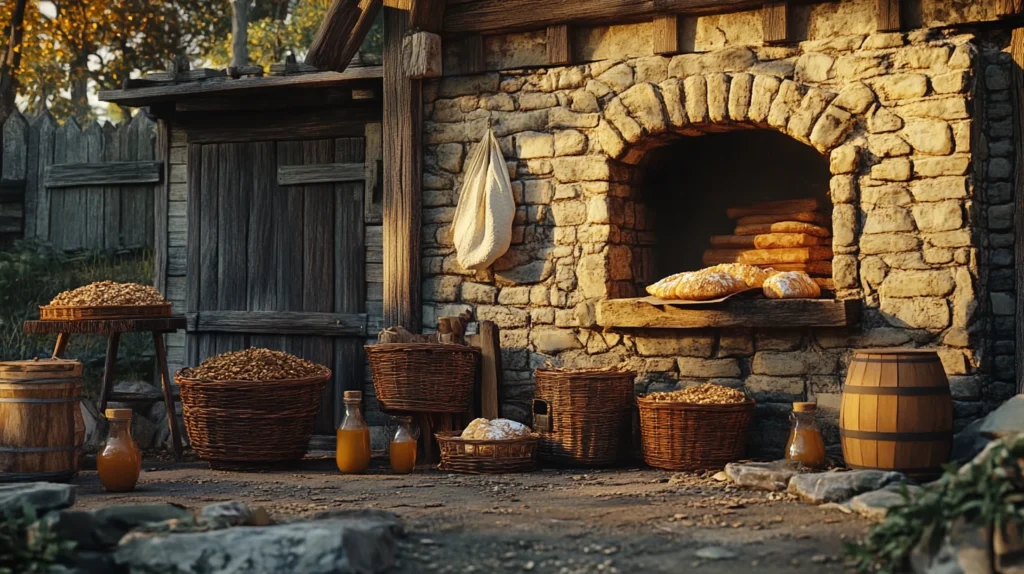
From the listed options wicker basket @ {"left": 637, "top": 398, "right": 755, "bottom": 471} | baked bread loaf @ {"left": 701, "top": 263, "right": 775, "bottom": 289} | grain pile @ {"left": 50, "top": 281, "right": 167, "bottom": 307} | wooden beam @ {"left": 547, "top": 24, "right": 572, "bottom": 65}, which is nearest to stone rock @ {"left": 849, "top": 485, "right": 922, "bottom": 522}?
wicker basket @ {"left": 637, "top": 398, "right": 755, "bottom": 471}

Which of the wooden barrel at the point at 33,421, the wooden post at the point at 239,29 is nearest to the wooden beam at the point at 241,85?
the wooden barrel at the point at 33,421

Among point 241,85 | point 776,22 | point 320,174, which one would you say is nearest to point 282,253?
point 320,174

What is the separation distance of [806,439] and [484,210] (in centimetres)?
271

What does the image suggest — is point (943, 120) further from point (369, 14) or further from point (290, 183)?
point (290, 183)

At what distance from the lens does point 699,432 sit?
697cm

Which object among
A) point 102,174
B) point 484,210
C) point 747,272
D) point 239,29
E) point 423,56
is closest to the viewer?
point 747,272

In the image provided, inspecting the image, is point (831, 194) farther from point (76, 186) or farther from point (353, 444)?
point (76, 186)

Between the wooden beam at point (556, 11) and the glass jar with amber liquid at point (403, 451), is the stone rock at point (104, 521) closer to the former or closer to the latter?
the glass jar with amber liquid at point (403, 451)

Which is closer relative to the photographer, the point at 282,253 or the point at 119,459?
the point at 119,459

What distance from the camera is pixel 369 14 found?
8219 mm

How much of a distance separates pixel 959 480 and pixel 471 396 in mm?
3857

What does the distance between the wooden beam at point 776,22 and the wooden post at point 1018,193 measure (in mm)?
1289

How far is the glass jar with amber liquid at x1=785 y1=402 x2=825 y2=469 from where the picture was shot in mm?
6496

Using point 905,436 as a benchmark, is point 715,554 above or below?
below
